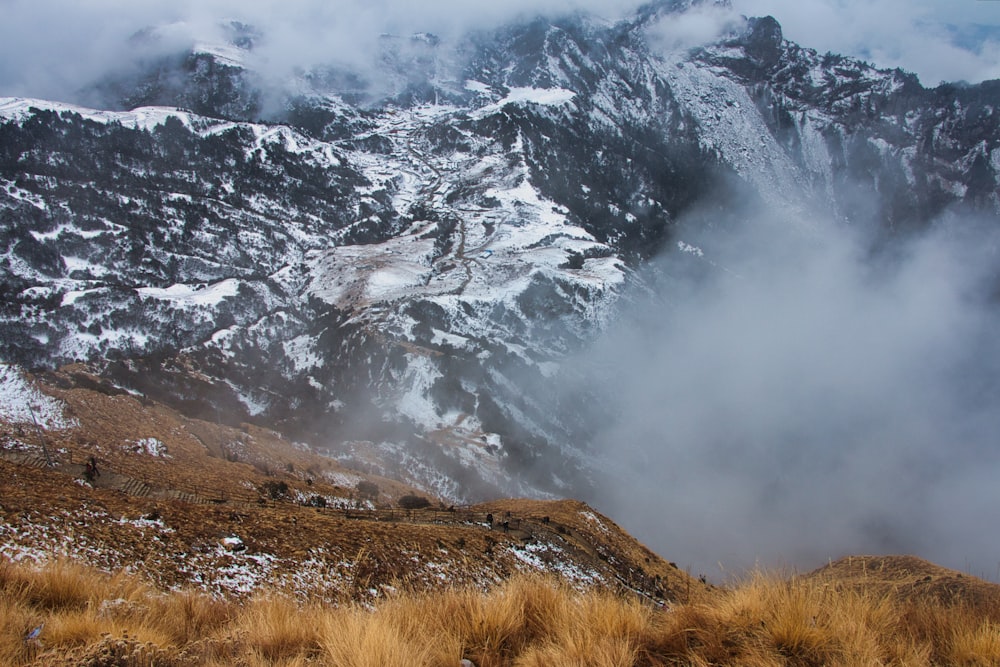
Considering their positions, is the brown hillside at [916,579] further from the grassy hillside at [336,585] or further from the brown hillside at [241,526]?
the brown hillside at [241,526]

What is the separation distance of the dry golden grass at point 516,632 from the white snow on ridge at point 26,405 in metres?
19.9

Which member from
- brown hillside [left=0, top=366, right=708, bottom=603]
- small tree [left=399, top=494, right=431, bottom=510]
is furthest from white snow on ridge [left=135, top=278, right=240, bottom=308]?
small tree [left=399, top=494, right=431, bottom=510]

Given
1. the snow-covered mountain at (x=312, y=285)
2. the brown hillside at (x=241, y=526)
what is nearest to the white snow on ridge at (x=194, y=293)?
the snow-covered mountain at (x=312, y=285)

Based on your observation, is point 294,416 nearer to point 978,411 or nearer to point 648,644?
point 648,644

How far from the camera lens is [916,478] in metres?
144

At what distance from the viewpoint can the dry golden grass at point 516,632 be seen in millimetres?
4125

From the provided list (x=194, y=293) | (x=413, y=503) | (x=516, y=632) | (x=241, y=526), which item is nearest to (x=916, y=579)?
(x=413, y=503)

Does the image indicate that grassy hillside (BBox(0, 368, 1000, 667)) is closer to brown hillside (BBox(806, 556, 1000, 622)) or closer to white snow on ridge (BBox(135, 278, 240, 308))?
brown hillside (BBox(806, 556, 1000, 622))

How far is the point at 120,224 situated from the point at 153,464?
10766 cm

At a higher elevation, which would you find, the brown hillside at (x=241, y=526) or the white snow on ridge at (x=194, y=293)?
the white snow on ridge at (x=194, y=293)

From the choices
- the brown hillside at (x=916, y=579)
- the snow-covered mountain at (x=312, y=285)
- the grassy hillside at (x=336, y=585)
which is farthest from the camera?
the snow-covered mountain at (x=312, y=285)

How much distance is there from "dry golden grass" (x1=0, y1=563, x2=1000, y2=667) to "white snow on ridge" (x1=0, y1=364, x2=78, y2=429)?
19870 millimetres

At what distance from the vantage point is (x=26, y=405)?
22031mm

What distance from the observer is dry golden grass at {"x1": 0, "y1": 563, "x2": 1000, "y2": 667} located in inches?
162
